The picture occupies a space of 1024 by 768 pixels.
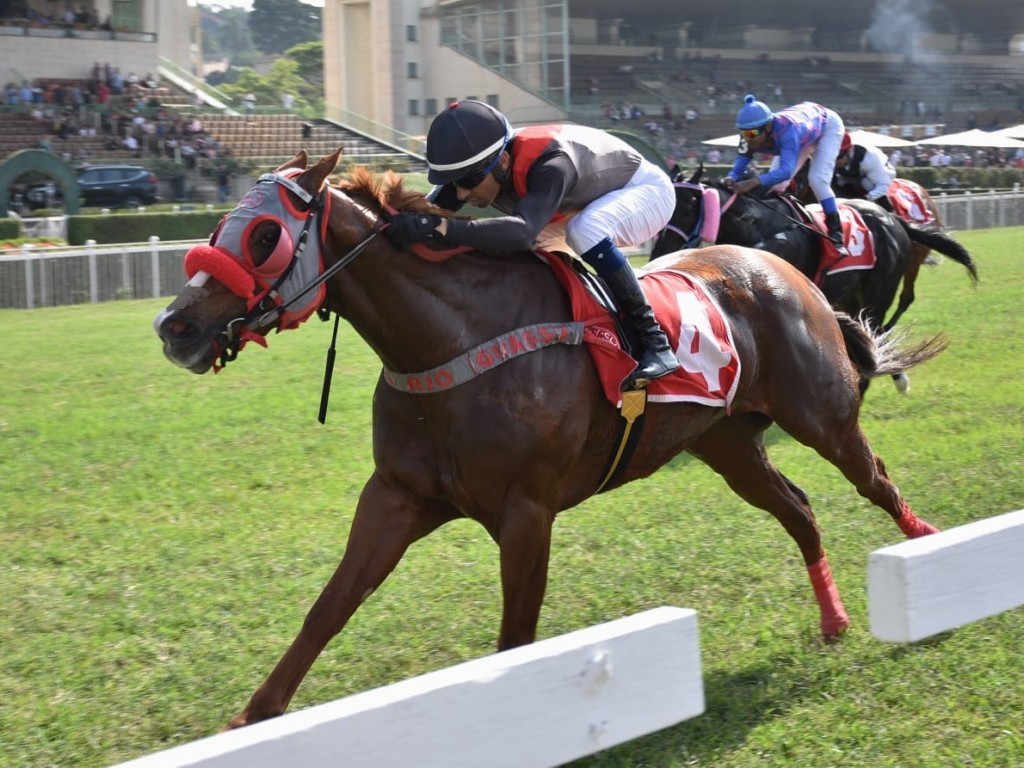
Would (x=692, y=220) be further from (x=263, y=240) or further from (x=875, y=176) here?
(x=263, y=240)

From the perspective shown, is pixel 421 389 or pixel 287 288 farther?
pixel 421 389

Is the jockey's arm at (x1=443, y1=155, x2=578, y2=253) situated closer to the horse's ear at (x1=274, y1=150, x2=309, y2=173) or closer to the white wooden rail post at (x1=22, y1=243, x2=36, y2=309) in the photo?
the horse's ear at (x1=274, y1=150, x2=309, y2=173)

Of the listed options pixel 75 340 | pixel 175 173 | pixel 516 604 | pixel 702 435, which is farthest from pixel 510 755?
pixel 175 173

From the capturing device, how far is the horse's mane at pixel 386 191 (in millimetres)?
3693

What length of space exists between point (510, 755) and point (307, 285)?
68.8 inches

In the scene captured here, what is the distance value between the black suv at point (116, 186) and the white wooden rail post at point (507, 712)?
25.6 metres

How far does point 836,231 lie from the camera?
8.35m

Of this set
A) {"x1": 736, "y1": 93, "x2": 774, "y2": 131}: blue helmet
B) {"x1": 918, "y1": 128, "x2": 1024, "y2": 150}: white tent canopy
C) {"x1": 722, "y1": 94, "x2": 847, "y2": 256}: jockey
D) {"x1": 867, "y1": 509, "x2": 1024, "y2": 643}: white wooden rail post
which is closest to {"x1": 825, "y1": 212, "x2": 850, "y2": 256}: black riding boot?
{"x1": 722, "y1": 94, "x2": 847, "y2": 256}: jockey

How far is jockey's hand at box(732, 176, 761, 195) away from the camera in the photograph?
26.0 feet

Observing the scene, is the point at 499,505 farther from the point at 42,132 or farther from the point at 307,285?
the point at 42,132

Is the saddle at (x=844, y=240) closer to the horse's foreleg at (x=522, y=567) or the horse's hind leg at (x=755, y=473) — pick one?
the horse's hind leg at (x=755, y=473)

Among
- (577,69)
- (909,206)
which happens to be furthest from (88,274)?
(577,69)

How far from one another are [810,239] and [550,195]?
16.5 ft

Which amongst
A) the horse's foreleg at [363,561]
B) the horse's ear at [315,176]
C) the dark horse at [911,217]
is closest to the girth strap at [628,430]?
the horse's foreleg at [363,561]
